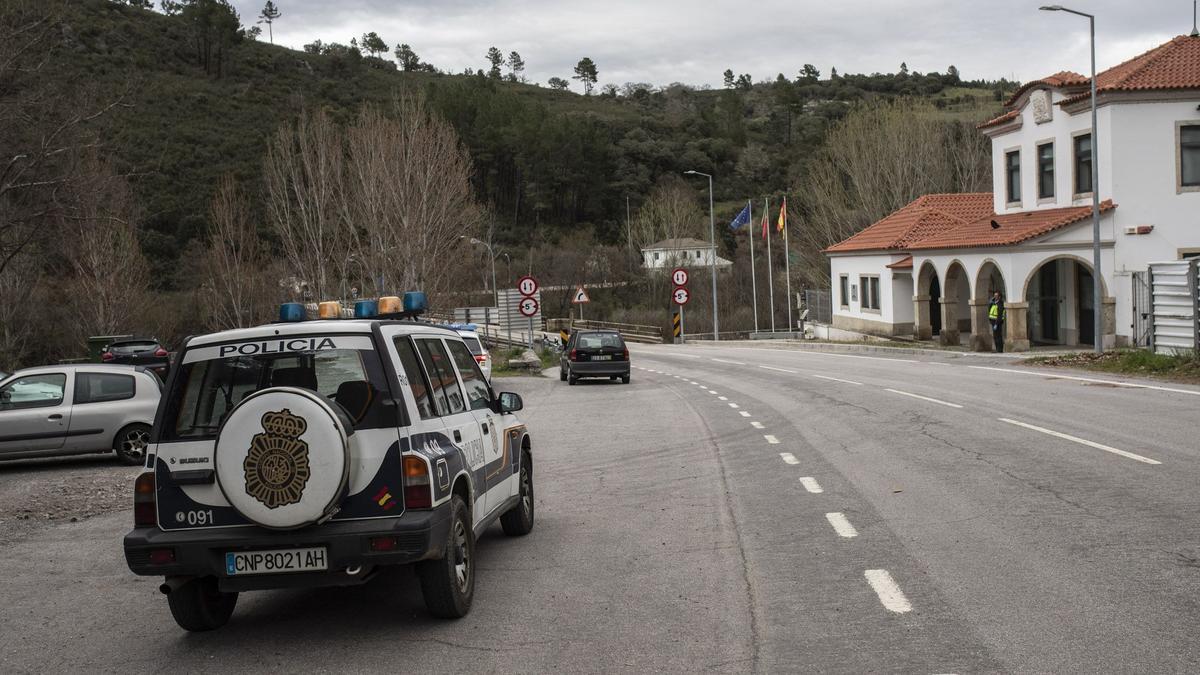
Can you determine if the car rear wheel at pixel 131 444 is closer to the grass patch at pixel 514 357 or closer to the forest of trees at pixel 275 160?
the forest of trees at pixel 275 160

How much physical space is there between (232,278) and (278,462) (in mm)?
48913

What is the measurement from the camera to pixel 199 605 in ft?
21.4

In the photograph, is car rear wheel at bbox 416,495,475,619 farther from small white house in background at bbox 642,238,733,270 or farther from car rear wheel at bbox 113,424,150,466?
small white house in background at bbox 642,238,733,270

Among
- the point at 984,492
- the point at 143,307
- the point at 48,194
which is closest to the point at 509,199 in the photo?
the point at 143,307

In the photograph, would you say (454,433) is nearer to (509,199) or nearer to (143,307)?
(143,307)

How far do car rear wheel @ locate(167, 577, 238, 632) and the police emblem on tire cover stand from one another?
100 centimetres

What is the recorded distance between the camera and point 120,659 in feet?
20.2

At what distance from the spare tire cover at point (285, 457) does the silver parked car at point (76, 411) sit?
1057 cm

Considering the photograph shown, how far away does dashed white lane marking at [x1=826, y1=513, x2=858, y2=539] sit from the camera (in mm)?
8610

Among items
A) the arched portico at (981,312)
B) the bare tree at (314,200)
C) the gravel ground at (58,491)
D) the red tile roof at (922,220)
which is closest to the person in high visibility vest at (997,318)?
the arched portico at (981,312)

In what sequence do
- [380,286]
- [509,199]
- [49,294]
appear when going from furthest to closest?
[509,199] < [49,294] < [380,286]

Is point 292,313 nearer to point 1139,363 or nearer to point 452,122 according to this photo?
point 1139,363

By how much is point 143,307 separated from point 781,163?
82.0m

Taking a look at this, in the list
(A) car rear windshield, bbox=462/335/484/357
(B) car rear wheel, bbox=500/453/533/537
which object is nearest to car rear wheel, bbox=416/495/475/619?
(B) car rear wheel, bbox=500/453/533/537
